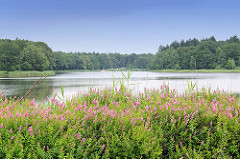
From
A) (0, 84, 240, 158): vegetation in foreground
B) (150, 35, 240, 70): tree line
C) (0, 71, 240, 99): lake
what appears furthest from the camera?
(150, 35, 240, 70): tree line

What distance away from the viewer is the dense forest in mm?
71500

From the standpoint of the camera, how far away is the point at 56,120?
11.4 feet

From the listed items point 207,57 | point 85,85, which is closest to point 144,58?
point 207,57

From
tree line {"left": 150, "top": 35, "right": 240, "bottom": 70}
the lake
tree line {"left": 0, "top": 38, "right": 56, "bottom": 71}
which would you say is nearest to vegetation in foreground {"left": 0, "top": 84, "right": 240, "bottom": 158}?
the lake

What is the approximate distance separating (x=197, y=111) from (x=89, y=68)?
6757 inches

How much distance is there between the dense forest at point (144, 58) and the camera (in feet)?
235

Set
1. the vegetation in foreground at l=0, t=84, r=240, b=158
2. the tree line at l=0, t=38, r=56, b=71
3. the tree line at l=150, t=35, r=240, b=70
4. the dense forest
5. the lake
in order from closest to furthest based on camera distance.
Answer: the vegetation in foreground at l=0, t=84, r=240, b=158, the lake, the tree line at l=0, t=38, r=56, b=71, the dense forest, the tree line at l=150, t=35, r=240, b=70

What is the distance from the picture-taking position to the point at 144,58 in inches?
3863

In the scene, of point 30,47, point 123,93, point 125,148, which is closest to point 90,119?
point 125,148

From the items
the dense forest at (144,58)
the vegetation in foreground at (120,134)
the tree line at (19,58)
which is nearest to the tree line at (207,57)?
the dense forest at (144,58)

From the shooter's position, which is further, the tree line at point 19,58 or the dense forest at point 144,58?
the dense forest at point 144,58

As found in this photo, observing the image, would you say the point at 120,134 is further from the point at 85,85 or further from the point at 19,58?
the point at 19,58

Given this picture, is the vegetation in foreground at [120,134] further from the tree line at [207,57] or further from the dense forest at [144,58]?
the tree line at [207,57]

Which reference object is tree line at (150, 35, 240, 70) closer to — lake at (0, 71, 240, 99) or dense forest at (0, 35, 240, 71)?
dense forest at (0, 35, 240, 71)
